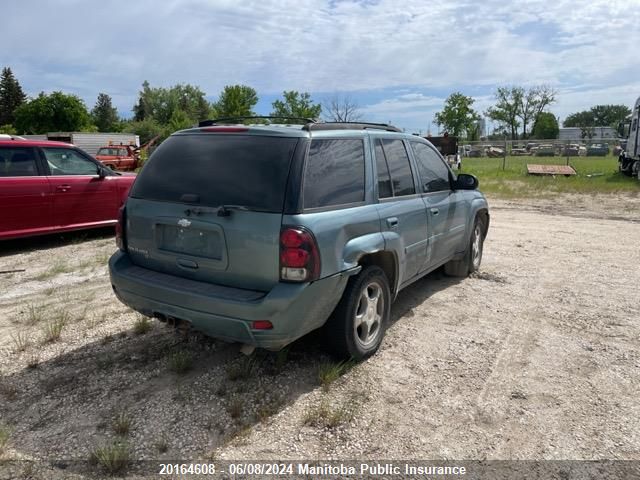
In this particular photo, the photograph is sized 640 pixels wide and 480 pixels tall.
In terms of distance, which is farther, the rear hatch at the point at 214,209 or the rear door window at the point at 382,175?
the rear door window at the point at 382,175

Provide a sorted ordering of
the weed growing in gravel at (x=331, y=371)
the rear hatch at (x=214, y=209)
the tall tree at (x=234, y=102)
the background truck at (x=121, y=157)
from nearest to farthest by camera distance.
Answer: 1. the rear hatch at (x=214, y=209)
2. the weed growing in gravel at (x=331, y=371)
3. the background truck at (x=121, y=157)
4. the tall tree at (x=234, y=102)

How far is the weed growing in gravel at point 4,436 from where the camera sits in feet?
9.25

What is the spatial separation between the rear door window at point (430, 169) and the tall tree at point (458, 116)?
81360 millimetres

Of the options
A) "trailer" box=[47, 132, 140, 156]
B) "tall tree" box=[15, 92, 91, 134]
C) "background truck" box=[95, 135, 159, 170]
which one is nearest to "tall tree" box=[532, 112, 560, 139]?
"trailer" box=[47, 132, 140, 156]

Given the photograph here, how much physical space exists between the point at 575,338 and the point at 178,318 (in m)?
3.43

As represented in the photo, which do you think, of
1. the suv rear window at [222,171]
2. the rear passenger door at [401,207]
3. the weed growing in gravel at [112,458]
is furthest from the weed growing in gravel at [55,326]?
the rear passenger door at [401,207]

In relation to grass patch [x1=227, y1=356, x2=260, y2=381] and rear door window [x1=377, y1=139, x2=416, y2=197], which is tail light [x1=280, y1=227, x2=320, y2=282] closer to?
grass patch [x1=227, y1=356, x2=260, y2=381]

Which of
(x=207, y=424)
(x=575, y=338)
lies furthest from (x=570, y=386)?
(x=207, y=424)

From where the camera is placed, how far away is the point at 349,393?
3.45m

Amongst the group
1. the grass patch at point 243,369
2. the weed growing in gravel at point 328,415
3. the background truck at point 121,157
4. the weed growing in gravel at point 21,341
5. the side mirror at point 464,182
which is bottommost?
the weed growing in gravel at point 328,415

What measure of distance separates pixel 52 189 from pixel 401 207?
5.96 metres

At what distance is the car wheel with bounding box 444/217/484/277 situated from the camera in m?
6.11

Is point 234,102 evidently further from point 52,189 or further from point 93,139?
point 52,189

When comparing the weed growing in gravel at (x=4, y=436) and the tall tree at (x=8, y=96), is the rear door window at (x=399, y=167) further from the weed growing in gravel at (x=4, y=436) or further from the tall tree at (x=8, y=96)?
the tall tree at (x=8, y=96)
